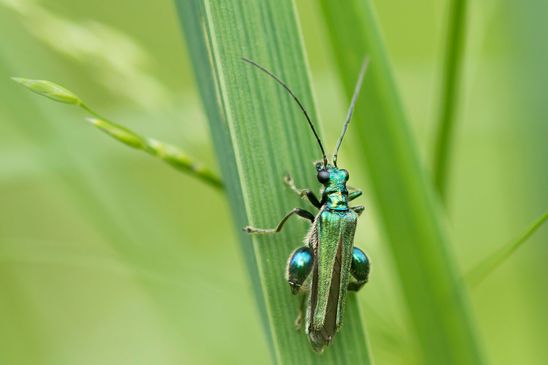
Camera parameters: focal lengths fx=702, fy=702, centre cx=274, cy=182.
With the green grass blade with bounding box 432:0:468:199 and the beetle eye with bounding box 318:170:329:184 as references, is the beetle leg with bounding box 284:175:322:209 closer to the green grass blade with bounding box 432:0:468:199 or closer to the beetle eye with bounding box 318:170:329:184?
the beetle eye with bounding box 318:170:329:184

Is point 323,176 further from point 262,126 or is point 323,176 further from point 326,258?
point 262,126

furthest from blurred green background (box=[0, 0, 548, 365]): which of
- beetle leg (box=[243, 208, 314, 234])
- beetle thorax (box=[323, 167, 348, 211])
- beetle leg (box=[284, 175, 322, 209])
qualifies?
beetle thorax (box=[323, 167, 348, 211])

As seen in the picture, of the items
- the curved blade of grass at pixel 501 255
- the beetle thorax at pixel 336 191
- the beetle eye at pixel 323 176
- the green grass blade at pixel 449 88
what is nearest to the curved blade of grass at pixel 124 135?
the beetle eye at pixel 323 176

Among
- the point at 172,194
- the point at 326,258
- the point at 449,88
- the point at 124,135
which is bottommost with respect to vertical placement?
the point at 172,194

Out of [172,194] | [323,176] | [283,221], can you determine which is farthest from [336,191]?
[172,194]

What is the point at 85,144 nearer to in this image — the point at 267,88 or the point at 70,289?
the point at 267,88
